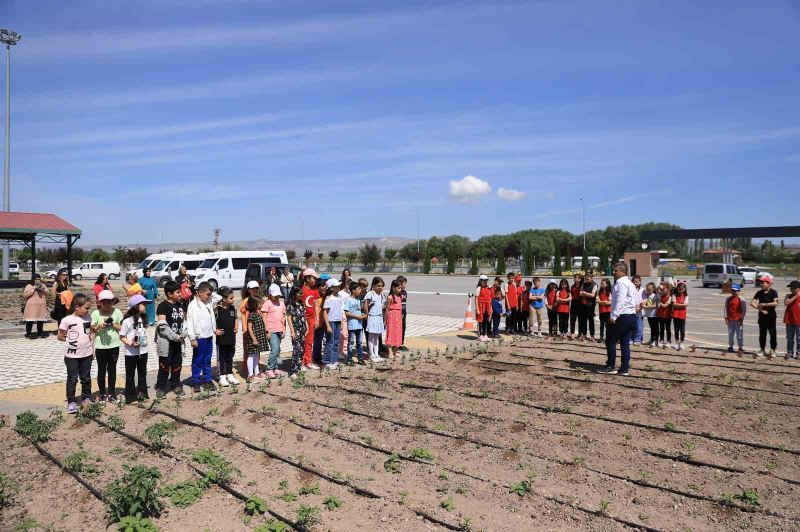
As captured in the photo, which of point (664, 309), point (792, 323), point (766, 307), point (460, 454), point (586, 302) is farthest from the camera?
point (586, 302)

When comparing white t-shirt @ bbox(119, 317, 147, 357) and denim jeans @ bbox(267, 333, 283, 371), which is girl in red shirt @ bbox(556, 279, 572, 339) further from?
white t-shirt @ bbox(119, 317, 147, 357)

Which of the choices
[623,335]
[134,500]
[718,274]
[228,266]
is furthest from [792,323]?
[718,274]

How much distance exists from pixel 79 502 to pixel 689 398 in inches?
293

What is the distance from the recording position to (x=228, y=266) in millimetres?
31328

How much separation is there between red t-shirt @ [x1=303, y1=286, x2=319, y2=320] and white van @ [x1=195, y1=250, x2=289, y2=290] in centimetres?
2080

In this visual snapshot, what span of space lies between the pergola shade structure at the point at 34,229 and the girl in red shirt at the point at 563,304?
2329 cm

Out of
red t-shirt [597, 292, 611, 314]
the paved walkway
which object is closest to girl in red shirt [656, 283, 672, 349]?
red t-shirt [597, 292, 611, 314]

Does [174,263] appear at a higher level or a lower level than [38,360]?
higher

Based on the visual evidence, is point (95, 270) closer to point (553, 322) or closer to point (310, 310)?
point (553, 322)

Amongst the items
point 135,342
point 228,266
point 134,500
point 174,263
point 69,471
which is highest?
point 174,263

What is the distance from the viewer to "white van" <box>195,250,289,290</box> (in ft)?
100

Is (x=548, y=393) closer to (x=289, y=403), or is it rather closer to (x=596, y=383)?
(x=596, y=383)

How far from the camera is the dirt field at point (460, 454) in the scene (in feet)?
16.3

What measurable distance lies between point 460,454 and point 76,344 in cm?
526
